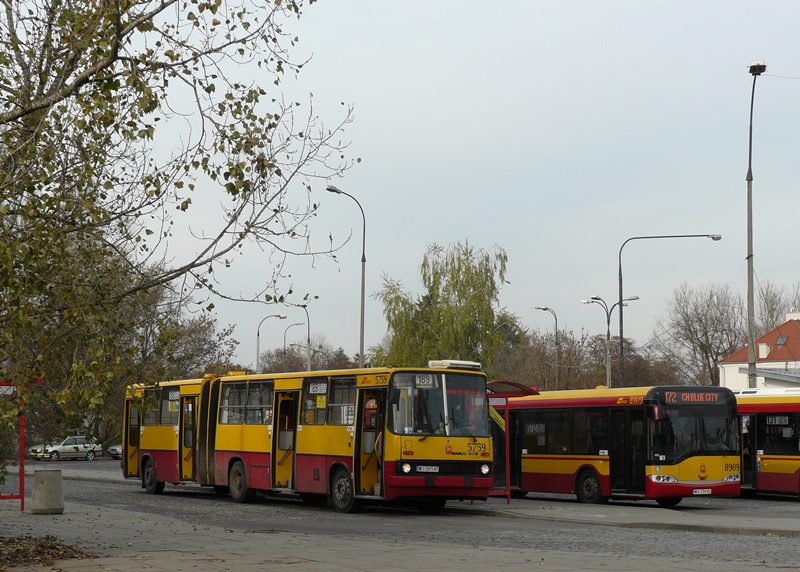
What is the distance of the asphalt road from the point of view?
16578mm

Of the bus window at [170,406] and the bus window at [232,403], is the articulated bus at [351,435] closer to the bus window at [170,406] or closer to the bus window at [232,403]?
the bus window at [232,403]

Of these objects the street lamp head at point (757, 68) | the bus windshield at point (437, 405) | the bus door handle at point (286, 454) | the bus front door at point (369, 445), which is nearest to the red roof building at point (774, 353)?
the street lamp head at point (757, 68)

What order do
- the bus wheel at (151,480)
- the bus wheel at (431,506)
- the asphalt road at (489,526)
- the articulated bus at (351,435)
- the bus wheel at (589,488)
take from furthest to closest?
the bus wheel at (151,480) < the bus wheel at (589,488) < the bus wheel at (431,506) < the articulated bus at (351,435) < the asphalt road at (489,526)

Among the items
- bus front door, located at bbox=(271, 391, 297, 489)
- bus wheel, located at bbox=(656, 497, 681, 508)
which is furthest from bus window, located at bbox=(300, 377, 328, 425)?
bus wheel, located at bbox=(656, 497, 681, 508)

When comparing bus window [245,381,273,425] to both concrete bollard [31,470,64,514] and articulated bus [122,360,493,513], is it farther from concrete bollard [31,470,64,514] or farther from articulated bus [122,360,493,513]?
concrete bollard [31,470,64,514]

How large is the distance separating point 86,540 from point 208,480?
12254 millimetres

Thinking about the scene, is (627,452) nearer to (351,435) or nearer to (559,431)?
(559,431)

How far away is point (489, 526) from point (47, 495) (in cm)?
868

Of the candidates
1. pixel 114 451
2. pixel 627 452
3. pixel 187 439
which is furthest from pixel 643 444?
pixel 114 451

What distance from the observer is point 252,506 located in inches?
1059

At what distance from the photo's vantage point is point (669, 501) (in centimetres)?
2764

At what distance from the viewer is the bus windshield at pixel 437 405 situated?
75.5 ft

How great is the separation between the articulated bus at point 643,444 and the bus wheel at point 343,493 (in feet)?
11.6

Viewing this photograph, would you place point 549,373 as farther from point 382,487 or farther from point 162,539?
point 162,539
